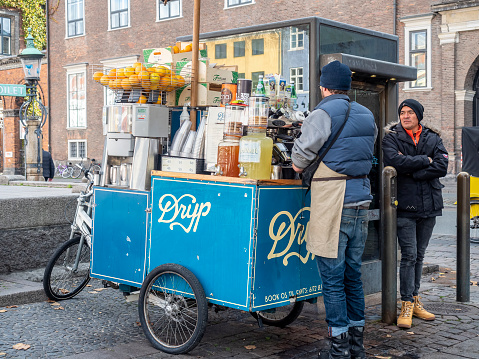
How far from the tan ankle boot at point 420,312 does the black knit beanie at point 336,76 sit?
2.30 metres

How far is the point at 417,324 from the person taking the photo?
5.38m

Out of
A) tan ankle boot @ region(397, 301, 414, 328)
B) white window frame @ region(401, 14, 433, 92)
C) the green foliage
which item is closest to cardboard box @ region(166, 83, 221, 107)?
tan ankle boot @ region(397, 301, 414, 328)

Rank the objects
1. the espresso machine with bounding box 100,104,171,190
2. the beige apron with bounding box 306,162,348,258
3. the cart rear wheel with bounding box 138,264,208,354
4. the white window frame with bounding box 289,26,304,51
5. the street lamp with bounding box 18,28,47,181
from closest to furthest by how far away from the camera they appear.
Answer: the beige apron with bounding box 306,162,348,258, the cart rear wheel with bounding box 138,264,208,354, the espresso machine with bounding box 100,104,171,190, the white window frame with bounding box 289,26,304,51, the street lamp with bounding box 18,28,47,181

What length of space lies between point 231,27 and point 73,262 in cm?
2145

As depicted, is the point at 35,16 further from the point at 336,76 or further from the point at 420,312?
the point at 336,76

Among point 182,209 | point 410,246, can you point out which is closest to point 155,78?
point 182,209

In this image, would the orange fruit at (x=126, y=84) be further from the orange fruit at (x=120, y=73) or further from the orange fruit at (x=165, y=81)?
the orange fruit at (x=165, y=81)

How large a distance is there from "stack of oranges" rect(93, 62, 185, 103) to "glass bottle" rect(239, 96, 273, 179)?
3.30 feet

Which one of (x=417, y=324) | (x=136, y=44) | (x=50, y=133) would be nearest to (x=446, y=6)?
(x=136, y=44)

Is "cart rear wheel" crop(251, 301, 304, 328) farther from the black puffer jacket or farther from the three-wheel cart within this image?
the black puffer jacket

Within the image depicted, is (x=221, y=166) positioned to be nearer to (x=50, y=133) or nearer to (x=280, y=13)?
(x=280, y=13)

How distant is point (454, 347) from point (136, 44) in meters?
27.8

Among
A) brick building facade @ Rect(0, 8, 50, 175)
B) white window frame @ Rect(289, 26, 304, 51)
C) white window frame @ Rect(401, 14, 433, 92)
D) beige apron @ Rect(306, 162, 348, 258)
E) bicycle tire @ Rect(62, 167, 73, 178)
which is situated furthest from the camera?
brick building facade @ Rect(0, 8, 50, 175)

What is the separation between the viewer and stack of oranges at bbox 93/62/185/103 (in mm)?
5113
